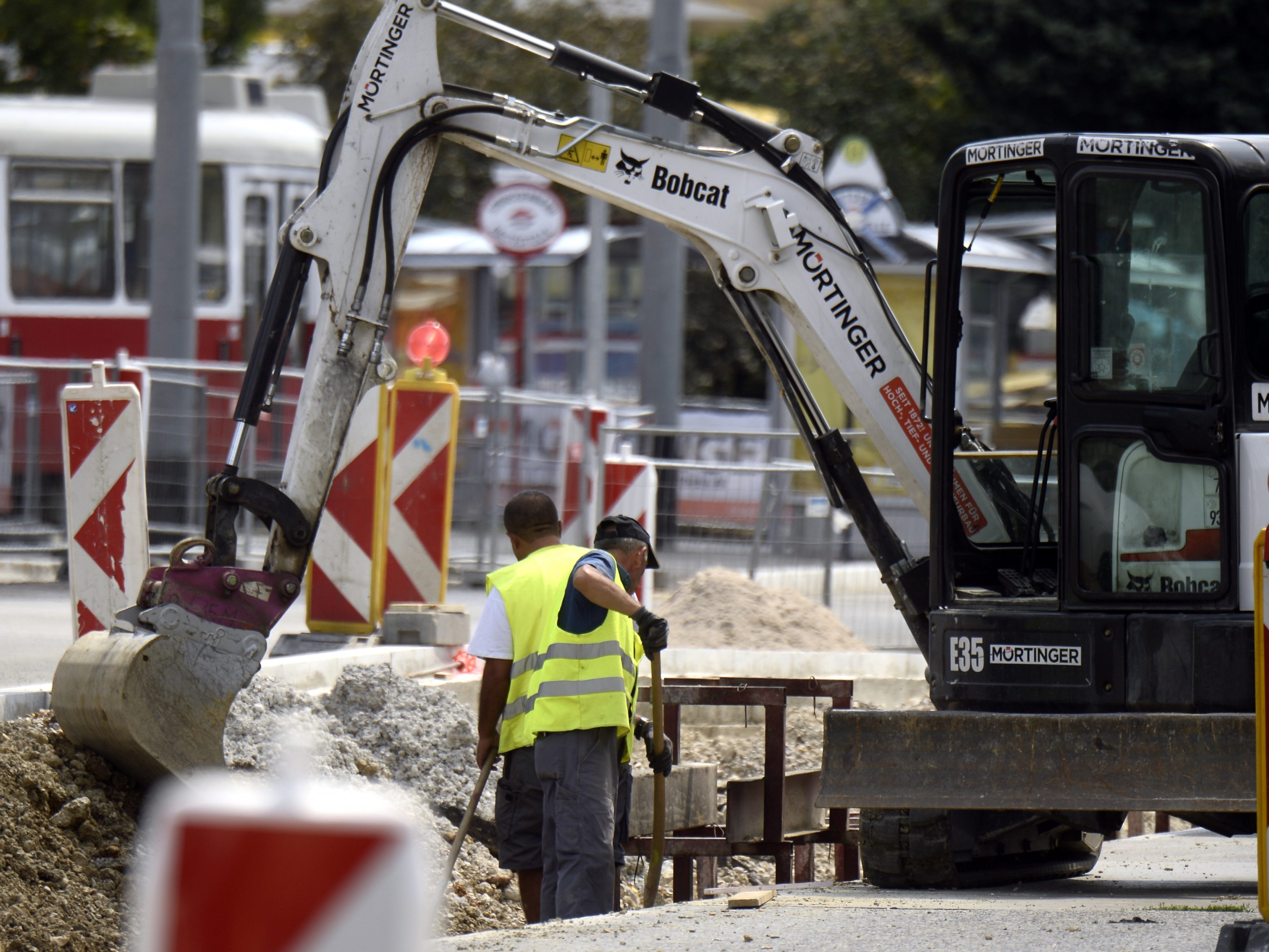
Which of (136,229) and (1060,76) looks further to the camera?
(1060,76)

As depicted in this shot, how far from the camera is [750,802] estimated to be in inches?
294

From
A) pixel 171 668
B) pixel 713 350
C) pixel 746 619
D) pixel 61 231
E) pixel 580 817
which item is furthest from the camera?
pixel 713 350

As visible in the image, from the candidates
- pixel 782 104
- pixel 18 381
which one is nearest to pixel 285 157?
pixel 18 381

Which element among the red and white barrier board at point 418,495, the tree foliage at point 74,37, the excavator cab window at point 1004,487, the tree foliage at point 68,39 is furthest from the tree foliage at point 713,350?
the excavator cab window at point 1004,487

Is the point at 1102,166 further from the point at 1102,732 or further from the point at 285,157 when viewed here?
the point at 285,157

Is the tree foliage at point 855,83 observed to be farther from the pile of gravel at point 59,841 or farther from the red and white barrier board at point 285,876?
the red and white barrier board at point 285,876

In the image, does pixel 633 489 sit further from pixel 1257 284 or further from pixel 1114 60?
pixel 1114 60

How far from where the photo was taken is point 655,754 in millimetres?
6371

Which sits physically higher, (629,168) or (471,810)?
(629,168)

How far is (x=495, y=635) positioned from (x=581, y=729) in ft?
1.45

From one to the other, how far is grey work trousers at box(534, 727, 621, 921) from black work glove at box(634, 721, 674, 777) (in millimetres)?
406

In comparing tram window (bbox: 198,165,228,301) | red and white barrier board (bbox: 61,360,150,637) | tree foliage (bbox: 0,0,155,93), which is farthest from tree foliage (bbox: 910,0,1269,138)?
red and white barrier board (bbox: 61,360,150,637)

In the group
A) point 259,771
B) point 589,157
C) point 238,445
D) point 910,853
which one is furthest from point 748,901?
point 589,157

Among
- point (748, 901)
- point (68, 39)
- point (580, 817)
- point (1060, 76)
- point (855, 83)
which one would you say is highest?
point (855, 83)
